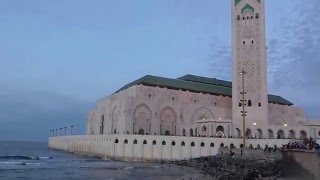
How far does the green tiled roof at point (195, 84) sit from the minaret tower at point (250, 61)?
11367 millimetres

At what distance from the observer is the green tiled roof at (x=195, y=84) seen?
70438mm

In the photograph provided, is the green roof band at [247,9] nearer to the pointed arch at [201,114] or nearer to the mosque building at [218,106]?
the mosque building at [218,106]

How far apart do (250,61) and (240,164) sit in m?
28.4

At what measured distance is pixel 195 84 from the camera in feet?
246

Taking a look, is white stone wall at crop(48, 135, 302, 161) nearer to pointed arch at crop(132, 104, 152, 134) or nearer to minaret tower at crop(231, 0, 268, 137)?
minaret tower at crop(231, 0, 268, 137)

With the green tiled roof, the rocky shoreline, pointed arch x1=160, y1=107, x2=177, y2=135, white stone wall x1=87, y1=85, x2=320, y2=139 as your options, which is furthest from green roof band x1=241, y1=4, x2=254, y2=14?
the rocky shoreline

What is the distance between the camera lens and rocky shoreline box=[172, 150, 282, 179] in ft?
108

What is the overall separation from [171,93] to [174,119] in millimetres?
4973

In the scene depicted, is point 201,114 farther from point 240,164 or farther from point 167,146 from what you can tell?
point 240,164

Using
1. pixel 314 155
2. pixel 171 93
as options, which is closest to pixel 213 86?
pixel 171 93

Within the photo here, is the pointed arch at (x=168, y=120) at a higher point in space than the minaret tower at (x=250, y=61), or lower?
lower

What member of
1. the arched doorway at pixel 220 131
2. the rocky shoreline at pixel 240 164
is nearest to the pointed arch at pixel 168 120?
the arched doorway at pixel 220 131

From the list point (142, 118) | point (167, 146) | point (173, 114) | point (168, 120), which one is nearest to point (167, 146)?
point (167, 146)

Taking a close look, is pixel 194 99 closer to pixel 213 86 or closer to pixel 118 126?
pixel 213 86
